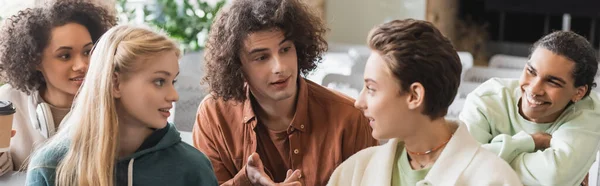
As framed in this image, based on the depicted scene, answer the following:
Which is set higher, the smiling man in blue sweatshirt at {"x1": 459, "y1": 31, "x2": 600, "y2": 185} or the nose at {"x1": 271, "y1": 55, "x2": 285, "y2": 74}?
the nose at {"x1": 271, "y1": 55, "x2": 285, "y2": 74}

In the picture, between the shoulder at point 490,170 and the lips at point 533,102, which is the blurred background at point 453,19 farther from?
the shoulder at point 490,170

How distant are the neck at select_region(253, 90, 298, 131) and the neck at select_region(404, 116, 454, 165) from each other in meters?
0.58

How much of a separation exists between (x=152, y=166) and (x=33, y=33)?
0.83 m

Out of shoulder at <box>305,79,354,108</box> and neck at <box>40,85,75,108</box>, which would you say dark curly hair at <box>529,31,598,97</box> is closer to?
shoulder at <box>305,79,354,108</box>

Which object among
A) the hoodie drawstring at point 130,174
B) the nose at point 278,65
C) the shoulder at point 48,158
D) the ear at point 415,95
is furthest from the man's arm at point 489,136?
the shoulder at point 48,158

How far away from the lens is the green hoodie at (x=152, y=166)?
2.00 m

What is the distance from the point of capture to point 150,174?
201 cm

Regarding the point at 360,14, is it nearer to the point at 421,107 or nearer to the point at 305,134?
the point at 305,134

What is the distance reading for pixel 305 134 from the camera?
2453 millimetres

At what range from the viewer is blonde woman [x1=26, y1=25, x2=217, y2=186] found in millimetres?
1972

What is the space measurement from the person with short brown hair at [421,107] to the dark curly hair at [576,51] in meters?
0.42

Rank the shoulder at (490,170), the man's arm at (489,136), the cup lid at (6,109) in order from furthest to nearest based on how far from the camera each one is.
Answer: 1. the cup lid at (6,109)
2. the man's arm at (489,136)
3. the shoulder at (490,170)

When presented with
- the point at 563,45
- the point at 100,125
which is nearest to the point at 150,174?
the point at 100,125

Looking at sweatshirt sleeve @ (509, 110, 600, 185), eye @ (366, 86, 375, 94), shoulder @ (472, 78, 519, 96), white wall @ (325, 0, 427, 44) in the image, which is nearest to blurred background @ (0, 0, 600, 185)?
white wall @ (325, 0, 427, 44)
